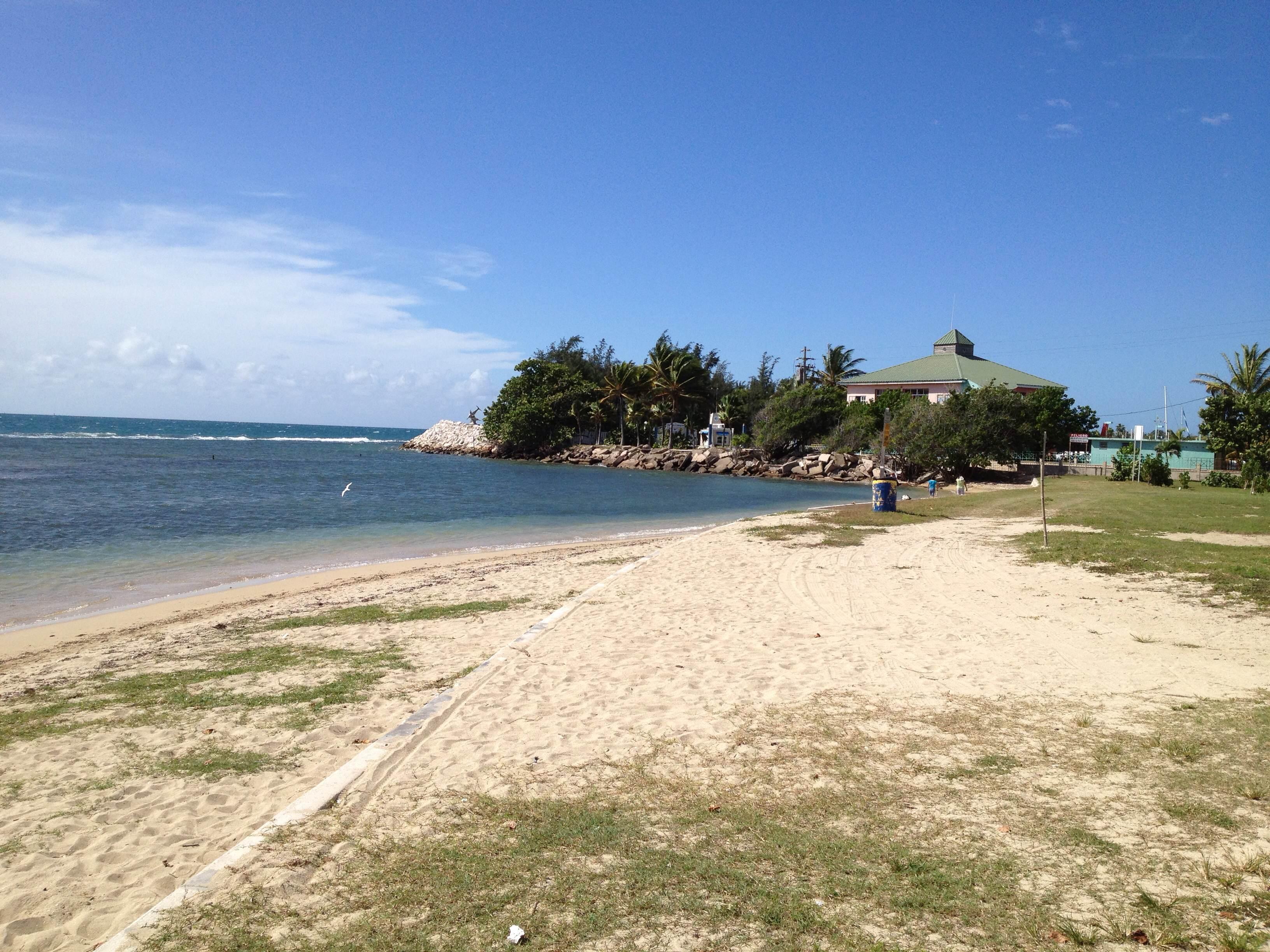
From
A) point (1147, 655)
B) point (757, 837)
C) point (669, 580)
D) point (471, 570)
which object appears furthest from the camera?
point (471, 570)

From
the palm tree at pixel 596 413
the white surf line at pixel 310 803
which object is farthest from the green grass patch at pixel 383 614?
the palm tree at pixel 596 413

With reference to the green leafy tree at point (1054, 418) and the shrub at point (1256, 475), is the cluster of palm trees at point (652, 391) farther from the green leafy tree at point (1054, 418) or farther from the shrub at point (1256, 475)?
the shrub at point (1256, 475)

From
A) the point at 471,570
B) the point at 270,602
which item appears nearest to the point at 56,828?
the point at 270,602

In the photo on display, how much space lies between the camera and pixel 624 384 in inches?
3066

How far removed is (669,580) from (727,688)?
5.93m

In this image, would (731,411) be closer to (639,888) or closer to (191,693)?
(191,693)

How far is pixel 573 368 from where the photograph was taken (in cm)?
9206

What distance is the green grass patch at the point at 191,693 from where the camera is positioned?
6.63 m

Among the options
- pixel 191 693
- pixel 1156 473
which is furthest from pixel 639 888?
pixel 1156 473

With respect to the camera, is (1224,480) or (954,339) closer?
(1224,480)

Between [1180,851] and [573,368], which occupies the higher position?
[573,368]

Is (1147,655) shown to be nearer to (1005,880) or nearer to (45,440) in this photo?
(1005,880)

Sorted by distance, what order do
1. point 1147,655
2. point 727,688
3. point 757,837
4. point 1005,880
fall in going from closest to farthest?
1. point 1005,880
2. point 757,837
3. point 727,688
4. point 1147,655

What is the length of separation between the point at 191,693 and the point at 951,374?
7185cm
